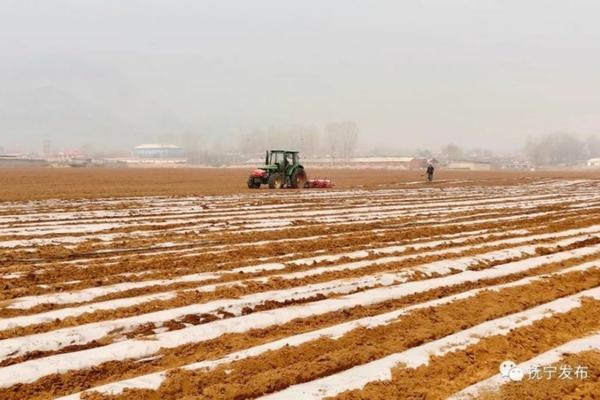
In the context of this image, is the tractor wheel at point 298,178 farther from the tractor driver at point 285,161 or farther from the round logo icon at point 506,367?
the round logo icon at point 506,367

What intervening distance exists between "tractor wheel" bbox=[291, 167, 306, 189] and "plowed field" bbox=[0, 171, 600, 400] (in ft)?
44.7

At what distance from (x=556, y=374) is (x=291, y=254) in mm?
5182

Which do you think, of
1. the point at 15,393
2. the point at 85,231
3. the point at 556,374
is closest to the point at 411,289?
the point at 556,374

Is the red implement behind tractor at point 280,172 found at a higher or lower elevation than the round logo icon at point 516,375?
higher

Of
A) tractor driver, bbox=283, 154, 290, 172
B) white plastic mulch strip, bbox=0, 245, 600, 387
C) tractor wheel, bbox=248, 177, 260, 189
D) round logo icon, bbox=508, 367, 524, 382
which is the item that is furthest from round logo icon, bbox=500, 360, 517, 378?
tractor wheel, bbox=248, 177, 260, 189

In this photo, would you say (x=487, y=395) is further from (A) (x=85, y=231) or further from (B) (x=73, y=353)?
(A) (x=85, y=231)

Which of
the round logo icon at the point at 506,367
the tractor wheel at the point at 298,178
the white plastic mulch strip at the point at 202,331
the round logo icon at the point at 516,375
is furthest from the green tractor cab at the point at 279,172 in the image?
the round logo icon at the point at 516,375

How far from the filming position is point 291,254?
29.8 feet

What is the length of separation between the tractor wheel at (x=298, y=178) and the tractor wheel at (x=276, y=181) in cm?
52

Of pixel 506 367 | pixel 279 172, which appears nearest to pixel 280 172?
pixel 279 172

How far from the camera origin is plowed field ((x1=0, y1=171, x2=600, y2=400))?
13.5 ft

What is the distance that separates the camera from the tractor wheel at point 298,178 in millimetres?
25500

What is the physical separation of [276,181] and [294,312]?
64.3ft

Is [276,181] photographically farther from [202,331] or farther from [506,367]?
[506,367]
